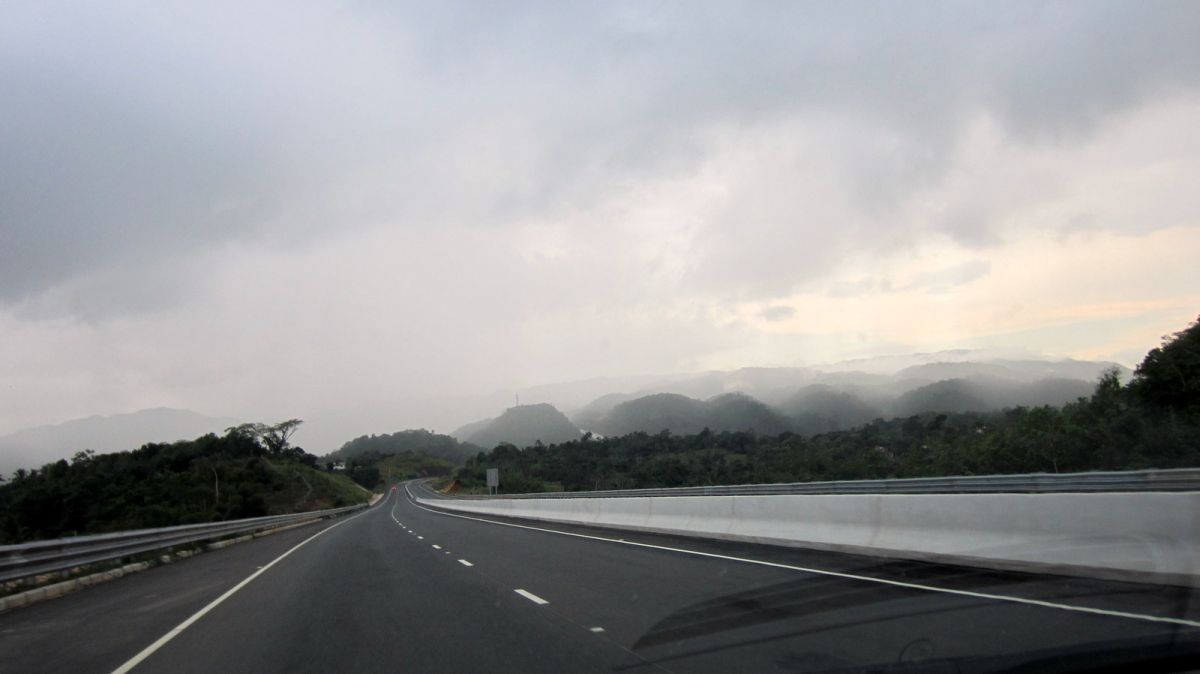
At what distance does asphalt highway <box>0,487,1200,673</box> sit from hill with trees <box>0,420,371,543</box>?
4820cm

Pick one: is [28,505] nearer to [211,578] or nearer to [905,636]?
[211,578]

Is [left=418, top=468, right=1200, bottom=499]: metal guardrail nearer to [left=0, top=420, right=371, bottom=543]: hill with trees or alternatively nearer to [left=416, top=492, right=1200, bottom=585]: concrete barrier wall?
[left=416, top=492, right=1200, bottom=585]: concrete barrier wall

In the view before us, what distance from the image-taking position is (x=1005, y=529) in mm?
12125

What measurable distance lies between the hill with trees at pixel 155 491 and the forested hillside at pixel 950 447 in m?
28.7

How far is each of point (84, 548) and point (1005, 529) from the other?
62.7 feet

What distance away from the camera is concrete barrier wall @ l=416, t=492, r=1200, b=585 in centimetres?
967

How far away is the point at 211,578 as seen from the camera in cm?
1923

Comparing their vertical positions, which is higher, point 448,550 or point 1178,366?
point 1178,366

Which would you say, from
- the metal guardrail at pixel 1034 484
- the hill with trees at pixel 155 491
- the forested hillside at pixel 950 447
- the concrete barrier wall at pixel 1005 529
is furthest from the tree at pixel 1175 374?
the hill with trees at pixel 155 491

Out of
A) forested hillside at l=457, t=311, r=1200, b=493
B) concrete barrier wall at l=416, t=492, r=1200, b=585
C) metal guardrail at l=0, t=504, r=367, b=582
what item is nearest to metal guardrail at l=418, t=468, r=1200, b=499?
concrete barrier wall at l=416, t=492, r=1200, b=585

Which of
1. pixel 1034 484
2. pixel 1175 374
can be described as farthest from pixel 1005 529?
pixel 1175 374

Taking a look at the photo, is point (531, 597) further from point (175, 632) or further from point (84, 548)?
point (84, 548)

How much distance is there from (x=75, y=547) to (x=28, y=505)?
211ft

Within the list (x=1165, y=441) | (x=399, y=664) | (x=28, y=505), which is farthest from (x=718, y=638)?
(x=28, y=505)
